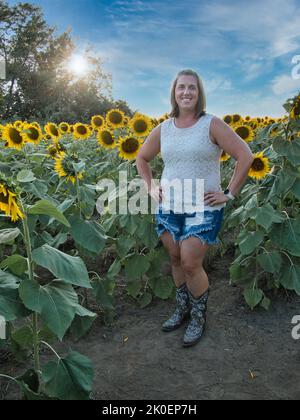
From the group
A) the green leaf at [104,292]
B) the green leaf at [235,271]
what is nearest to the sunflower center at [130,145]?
the green leaf at [104,292]

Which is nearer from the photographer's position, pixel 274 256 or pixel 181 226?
pixel 181 226

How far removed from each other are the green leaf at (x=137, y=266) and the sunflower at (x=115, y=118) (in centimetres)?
205

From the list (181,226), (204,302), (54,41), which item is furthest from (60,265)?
(54,41)

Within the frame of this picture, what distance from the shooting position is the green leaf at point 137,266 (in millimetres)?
3525

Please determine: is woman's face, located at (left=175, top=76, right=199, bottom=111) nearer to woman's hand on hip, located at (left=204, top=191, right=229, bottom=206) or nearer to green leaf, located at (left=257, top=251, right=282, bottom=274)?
woman's hand on hip, located at (left=204, top=191, right=229, bottom=206)

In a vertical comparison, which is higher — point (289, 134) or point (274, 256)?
point (289, 134)

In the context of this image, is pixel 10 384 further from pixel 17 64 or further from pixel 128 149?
pixel 17 64

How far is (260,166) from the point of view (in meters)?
3.38

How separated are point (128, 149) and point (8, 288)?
7.05 feet

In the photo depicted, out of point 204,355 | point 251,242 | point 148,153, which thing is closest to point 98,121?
point 148,153

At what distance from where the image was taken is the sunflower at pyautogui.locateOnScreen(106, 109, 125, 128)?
16.8 feet

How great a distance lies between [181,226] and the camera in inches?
124

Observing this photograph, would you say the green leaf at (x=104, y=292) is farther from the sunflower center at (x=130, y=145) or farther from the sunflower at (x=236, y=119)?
the sunflower at (x=236, y=119)
